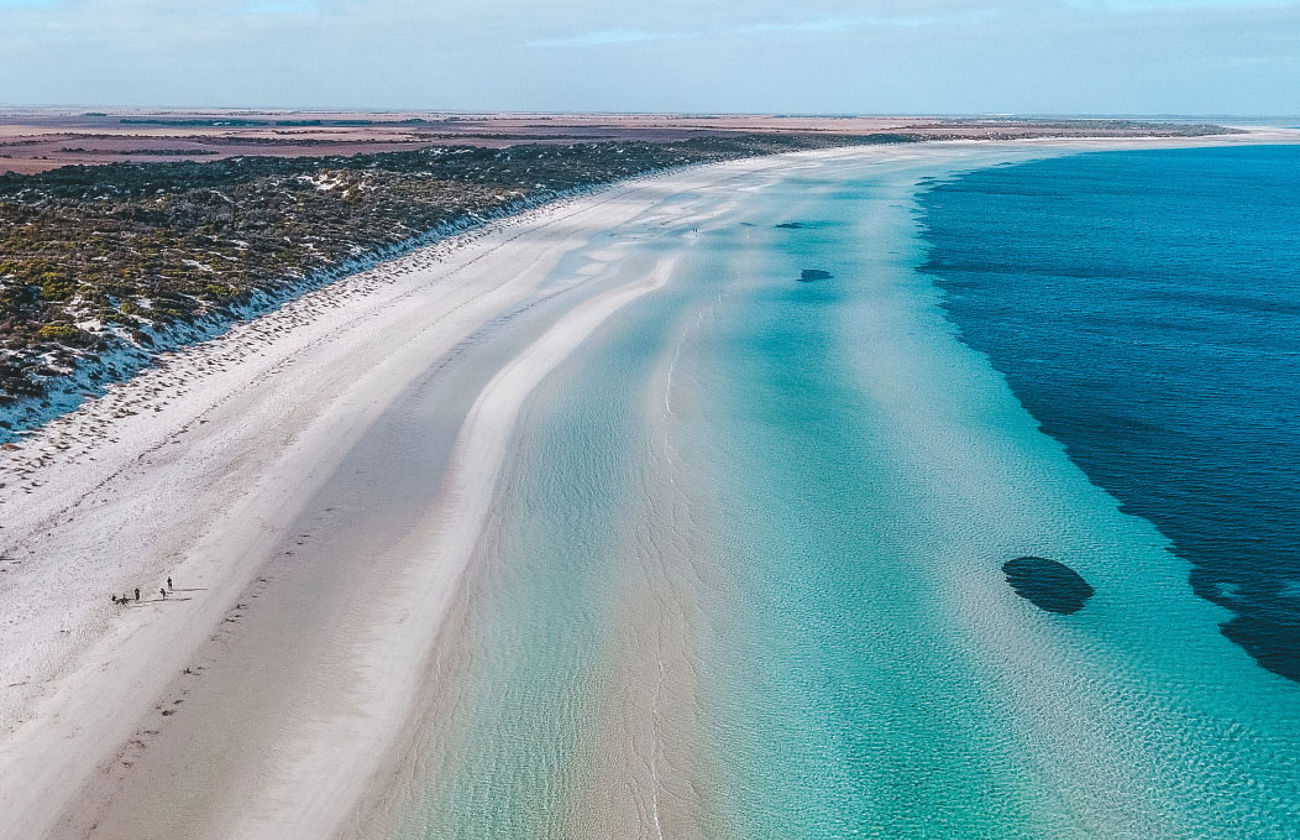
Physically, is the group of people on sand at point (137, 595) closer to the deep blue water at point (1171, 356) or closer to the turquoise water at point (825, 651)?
the turquoise water at point (825, 651)

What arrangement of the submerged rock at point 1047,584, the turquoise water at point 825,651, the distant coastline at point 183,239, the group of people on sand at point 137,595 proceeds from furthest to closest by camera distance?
1. the distant coastline at point 183,239
2. the submerged rock at point 1047,584
3. the group of people on sand at point 137,595
4. the turquoise water at point 825,651

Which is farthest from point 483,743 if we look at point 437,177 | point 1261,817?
point 437,177

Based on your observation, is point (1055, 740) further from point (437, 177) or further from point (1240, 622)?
point (437, 177)

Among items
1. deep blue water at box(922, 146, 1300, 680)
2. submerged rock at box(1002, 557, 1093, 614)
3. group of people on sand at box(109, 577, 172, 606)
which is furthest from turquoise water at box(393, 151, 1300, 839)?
group of people on sand at box(109, 577, 172, 606)

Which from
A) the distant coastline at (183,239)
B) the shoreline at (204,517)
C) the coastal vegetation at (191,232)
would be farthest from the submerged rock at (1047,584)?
the coastal vegetation at (191,232)

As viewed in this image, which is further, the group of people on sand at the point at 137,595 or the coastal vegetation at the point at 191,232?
the coastal vegetation at the point at 191,232

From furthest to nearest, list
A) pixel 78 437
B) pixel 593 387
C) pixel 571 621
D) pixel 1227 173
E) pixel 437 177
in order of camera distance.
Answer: pixel 1227 173, pixel 437 177, pixel 593 387, pixel 78 437, pixel 571 621
